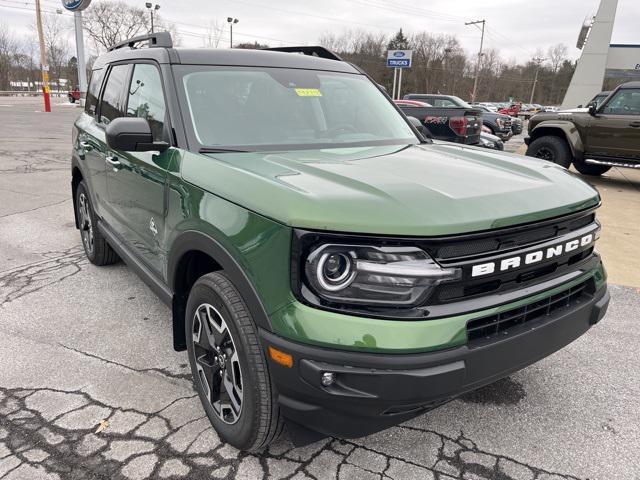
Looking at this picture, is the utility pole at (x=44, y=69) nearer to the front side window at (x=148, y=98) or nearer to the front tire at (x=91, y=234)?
the front tire at (x=91, y=234)

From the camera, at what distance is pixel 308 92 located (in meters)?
3.19

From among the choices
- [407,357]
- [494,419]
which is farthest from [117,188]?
[494,419]

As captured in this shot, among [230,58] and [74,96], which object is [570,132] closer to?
[230,58]

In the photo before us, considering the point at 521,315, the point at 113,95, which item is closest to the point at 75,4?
the point at 113,95

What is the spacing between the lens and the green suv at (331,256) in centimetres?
172

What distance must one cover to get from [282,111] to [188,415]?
1.81m

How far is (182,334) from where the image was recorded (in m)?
2.70

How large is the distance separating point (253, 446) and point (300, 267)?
0.93 metres

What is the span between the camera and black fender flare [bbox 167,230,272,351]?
75.0 inches

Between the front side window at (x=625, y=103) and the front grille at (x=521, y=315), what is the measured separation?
342 inches

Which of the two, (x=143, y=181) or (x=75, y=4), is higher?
(x=75, y=4)

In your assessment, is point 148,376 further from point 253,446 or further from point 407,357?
point 407,357

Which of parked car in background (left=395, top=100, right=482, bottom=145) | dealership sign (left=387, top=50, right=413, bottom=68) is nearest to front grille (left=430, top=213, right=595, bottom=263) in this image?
parked car in background (left=395, top=100, right=482, bottom=145)

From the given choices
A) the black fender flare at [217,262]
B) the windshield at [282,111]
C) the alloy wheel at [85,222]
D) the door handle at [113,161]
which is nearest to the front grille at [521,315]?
the black fender flare at [217,262]
